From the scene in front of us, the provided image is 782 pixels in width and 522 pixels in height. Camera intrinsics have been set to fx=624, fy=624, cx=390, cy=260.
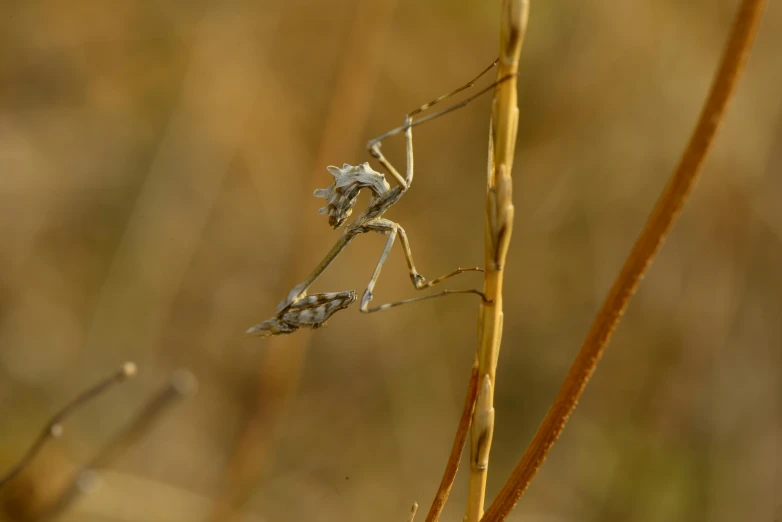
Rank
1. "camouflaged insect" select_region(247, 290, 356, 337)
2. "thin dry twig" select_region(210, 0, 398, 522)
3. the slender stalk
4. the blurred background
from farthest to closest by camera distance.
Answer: the blurred background, "thin dry twig" select_region(210, 0, 398, 522), "camouflaged insect" select_region(247, 290, 356, 337), the slender stalk

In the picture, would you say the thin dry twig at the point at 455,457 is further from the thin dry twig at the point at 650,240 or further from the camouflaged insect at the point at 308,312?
the camouflaged insect at the point at 308,312

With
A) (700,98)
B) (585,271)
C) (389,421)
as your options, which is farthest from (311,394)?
(700,98)

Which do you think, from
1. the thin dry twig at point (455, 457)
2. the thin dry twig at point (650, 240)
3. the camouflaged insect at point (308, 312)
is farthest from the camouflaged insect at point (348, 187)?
the thin dry twig at point (650, 240)

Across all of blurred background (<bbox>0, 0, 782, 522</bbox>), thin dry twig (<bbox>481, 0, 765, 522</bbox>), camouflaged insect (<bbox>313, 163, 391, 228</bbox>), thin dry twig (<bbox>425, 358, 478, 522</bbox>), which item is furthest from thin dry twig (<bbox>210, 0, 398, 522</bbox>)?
thin dry twig (<bbox>481, 0, 765, 522</bbox>)

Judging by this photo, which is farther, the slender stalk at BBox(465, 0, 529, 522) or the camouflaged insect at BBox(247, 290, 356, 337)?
the camouflaged insect at BBox(247, 290, 356, 337)

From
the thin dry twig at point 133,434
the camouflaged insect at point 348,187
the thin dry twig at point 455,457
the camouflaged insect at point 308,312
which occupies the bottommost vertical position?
the thin dry twig at point 133,434

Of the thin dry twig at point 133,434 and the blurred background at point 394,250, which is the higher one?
the blurred background at point 394,250

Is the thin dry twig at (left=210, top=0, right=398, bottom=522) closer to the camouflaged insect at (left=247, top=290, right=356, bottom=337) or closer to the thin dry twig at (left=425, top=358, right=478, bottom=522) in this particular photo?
the camouflaged insect at (left=247, top=290, right=356, bottom=337)

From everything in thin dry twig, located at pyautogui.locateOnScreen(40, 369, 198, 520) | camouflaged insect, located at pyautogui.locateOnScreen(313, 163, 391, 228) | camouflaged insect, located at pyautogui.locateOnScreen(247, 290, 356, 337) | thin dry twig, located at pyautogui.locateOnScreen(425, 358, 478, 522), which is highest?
camouflaged insect, located at pyautogui.locateOnScreen(313, 163, 391, 228)
